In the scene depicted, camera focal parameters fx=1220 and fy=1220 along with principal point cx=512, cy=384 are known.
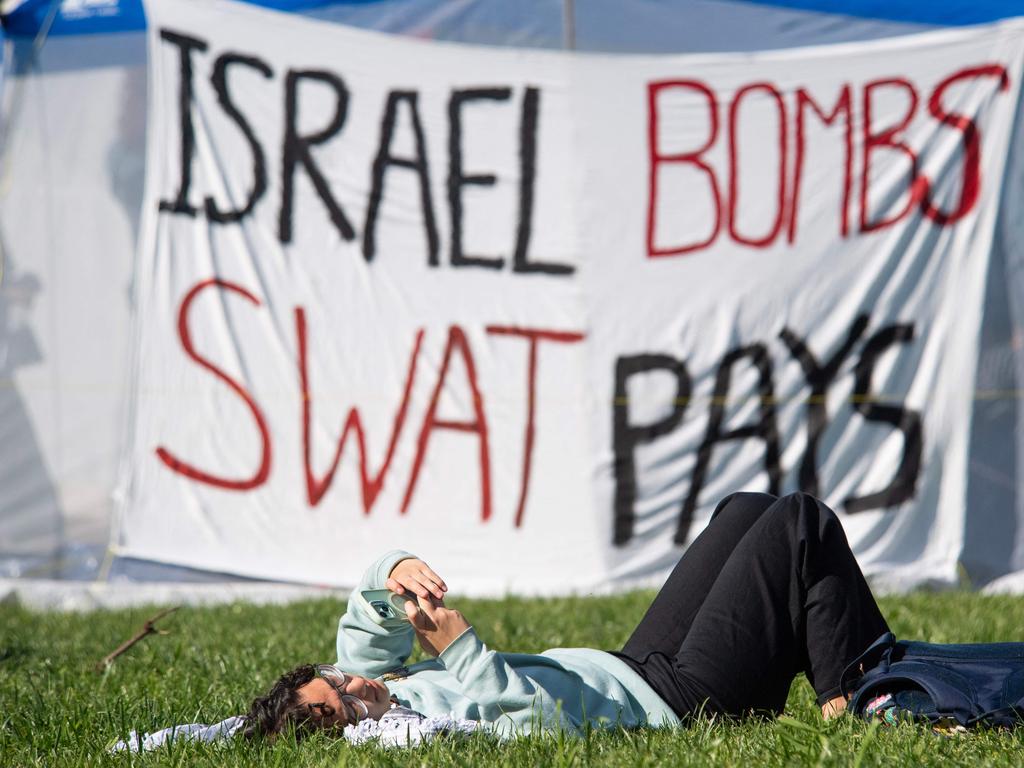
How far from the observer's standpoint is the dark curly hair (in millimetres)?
2250

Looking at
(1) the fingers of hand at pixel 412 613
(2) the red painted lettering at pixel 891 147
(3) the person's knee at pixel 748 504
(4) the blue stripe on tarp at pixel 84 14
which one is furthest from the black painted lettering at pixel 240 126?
(1) the fingers of hand at pixel 412 613

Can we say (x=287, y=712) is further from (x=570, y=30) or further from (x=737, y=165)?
(x=570, y=30)

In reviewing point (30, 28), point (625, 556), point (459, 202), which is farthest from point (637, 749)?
point (30, 28)

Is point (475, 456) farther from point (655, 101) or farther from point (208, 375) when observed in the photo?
point (655, 101)

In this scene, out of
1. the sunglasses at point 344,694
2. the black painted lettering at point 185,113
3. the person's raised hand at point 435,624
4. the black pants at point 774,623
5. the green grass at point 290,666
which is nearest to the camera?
the green grass at point 290,666

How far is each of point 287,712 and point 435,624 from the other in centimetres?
33

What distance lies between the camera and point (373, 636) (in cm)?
243

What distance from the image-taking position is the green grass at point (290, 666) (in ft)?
6.61

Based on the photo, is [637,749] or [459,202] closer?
[637,749]

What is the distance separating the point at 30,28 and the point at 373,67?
68.8 inches

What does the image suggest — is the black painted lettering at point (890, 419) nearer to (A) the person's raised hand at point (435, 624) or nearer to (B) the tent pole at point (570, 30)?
(B) the tent pole at point (570, 30)

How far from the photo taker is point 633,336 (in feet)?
19.6

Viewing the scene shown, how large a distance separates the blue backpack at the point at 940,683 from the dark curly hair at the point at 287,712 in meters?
1.01

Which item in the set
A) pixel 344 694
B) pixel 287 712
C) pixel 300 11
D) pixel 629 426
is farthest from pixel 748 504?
pixel 300 11
